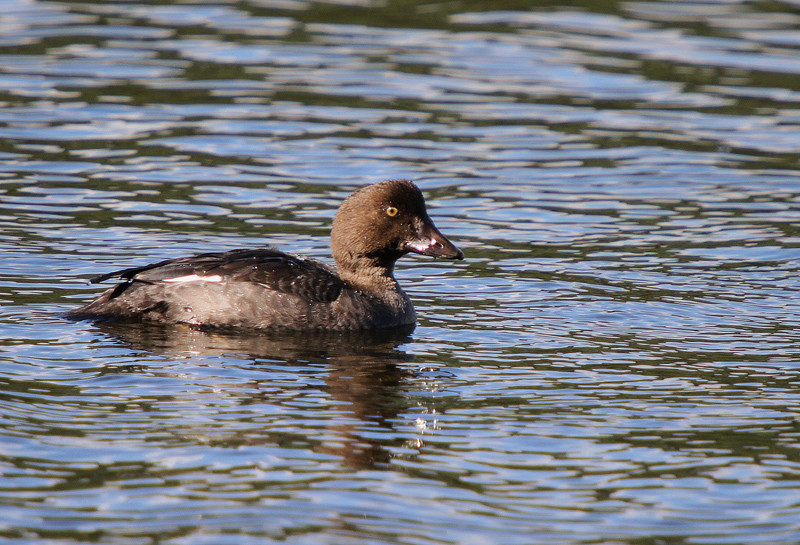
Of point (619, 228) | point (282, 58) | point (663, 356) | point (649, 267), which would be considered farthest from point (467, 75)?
point (663, 356)

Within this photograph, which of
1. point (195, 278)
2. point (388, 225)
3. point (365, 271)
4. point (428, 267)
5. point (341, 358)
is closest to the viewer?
point (341, 358)

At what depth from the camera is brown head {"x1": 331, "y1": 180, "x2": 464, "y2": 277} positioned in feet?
33.2

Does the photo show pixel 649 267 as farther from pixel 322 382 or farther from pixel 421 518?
pixel 421 518

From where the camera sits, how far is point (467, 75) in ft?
57.7

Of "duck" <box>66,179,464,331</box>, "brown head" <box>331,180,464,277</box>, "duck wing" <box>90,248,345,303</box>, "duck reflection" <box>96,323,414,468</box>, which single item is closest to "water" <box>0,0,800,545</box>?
"duck reflection" <box>96,323,414,468</box>

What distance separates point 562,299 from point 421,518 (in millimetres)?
4650

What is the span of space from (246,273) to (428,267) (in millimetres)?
2711

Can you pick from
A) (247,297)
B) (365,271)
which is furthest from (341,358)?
(365,271)

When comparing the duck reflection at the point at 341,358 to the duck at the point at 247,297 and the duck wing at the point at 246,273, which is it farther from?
the duck wing at the point at 246,273

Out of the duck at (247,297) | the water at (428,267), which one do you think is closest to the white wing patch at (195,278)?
the duck at (247,297)

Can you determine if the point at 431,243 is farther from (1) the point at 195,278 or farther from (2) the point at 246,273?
(1) the point at 195,278

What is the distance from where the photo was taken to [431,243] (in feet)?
33.3

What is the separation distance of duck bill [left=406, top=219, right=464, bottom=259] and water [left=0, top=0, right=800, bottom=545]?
50 centimetres

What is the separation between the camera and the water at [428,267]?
624cm
